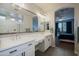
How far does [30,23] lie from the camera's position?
1.96 m

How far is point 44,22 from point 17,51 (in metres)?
0.71

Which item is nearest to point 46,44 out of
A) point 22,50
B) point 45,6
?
point 22,50

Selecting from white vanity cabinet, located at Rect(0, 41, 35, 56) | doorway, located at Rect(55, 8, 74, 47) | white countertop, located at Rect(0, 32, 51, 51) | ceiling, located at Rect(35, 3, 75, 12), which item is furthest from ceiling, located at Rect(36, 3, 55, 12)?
white vanity cabinet, located at Rect(0, 41, 35, 56)

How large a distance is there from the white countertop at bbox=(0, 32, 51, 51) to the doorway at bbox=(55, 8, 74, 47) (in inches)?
10.2

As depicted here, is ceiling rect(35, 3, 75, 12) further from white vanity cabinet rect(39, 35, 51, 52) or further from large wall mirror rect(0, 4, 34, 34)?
white vanity cabinet rect(39, 35, 51, 52)

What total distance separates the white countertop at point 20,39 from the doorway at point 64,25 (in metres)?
0.26

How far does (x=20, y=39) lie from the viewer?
6.21 ft

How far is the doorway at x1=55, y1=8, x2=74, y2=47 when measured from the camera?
1.91m

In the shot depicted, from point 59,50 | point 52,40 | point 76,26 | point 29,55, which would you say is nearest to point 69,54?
point 59,50

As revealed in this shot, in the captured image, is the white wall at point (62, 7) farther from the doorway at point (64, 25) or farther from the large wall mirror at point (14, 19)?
the large wall mirror at point (14, 19)

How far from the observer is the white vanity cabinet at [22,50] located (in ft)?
5.40

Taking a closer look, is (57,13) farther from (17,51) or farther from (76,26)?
(17,51)

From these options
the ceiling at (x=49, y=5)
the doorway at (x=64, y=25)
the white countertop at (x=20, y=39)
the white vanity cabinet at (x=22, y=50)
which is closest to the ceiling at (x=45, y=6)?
the ceiling at (x=49, y=5)

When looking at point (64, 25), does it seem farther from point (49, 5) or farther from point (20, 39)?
point (20, 39)
